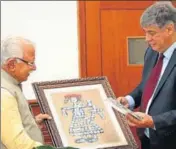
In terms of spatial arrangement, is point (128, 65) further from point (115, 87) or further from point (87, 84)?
point (87, 84)

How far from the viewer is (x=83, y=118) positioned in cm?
274

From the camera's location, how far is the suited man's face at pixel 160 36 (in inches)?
104

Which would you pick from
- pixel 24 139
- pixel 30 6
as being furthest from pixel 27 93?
pixel 24 139

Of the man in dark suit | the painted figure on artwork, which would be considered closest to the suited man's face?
the man in dark suit

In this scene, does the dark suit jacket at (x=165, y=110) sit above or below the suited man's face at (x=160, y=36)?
below

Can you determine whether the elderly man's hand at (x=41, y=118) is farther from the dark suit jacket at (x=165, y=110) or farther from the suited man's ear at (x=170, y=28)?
the suited man's ear at (x=170, y=28)

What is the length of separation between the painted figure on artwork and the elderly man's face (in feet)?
1.39

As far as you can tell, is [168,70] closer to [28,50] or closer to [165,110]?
[165,110]

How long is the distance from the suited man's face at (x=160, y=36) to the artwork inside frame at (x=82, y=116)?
1.45 ft

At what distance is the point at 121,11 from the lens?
419 centimetres

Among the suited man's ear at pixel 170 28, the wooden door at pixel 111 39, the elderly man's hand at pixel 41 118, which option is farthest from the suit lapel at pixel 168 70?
the wooden door at pixel 111 39

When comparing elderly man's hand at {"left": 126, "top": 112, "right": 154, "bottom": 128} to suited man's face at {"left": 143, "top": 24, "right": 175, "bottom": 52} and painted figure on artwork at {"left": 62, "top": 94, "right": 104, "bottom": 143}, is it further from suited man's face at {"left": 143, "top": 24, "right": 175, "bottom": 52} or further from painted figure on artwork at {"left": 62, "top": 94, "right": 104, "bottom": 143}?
suited man's face at {"left": 143, "top": 24, "right": 175, "bottom": 52}

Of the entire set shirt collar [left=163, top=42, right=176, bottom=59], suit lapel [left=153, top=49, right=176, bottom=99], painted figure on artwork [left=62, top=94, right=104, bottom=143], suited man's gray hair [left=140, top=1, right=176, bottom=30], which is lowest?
painted figure on artwork [left=62, top=94, right=104, bottom=143]

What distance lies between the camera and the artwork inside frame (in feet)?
8.71
